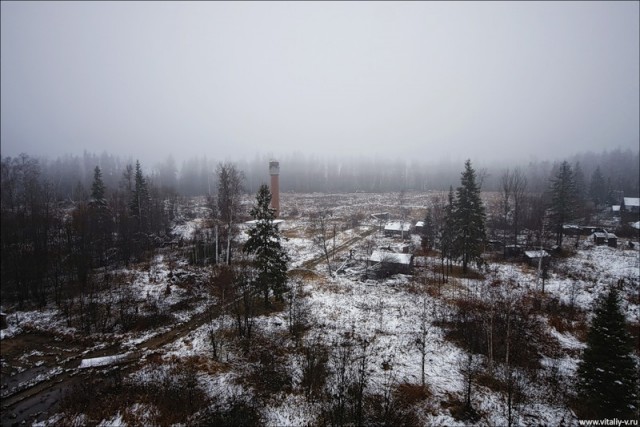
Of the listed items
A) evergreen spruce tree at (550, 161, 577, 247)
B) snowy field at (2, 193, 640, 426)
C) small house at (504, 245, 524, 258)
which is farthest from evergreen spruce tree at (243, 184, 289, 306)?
evergreen spruce tree at (550, 161, 577, 247)

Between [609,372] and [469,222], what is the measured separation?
21.4 m

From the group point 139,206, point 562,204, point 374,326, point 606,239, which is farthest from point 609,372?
point 139,206

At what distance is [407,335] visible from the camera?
22.7 metres

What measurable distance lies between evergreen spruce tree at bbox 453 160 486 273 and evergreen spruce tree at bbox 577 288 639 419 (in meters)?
19.3

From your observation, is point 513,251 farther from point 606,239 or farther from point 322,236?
point 322,236

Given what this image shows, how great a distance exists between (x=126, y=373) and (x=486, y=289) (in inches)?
1224

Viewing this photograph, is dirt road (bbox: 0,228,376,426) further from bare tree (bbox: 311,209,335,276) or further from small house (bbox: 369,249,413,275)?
small house (bbox: 369,249,413,275)

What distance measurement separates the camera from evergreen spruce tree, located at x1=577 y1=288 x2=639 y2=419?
14641 mm

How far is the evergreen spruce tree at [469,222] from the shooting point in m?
35.3

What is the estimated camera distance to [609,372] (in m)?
15.1

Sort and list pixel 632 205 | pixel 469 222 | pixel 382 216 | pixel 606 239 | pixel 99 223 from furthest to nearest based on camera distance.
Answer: pixel 382 216 → pixel 632 205 → pixel 606 239 → pixel 99 223 → pixel 469 222

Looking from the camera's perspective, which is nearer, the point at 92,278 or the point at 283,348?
the point at 283,348

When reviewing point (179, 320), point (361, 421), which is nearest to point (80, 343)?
point (179, 320)

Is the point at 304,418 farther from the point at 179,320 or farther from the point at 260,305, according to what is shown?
the point at 179,320
